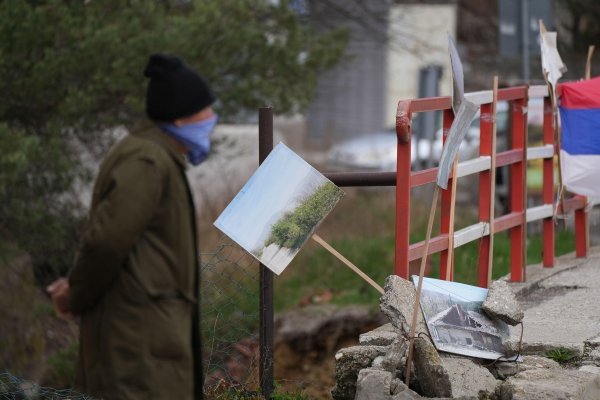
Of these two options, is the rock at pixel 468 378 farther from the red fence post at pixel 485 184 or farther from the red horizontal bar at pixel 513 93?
the red horizontal bar at pixel 513 93

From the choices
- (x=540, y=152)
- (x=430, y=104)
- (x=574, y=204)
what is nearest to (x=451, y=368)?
(x=430, y=104)

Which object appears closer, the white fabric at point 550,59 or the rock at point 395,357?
the rock at point 395,357

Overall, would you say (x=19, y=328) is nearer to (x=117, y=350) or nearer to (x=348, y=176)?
(x=348, y=176)

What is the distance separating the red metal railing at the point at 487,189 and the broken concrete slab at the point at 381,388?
96 cm

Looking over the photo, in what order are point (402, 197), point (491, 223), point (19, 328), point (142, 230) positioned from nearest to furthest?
1. point (142, 230)
2. point (402, 197)
3. point (491, 223)
4. point (19, 328)

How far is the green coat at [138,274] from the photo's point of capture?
3836 millimetres

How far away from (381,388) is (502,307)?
818 millimetres

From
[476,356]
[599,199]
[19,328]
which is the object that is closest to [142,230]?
[476,356]

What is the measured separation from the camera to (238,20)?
11.9 metres

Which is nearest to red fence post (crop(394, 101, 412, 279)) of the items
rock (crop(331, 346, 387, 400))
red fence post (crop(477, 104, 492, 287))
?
rock (crop(331, 346, 387, 400))

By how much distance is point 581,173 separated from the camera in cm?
799

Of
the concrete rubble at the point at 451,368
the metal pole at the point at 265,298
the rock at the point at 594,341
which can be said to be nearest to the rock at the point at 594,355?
the concrete rubble at the point at 451,368

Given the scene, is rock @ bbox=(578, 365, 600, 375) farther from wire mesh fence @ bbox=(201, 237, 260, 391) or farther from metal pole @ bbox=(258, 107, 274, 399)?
wire mesh fence @ bbox=(201, 237, 260, 391)

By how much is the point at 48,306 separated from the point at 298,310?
229 centimetres
